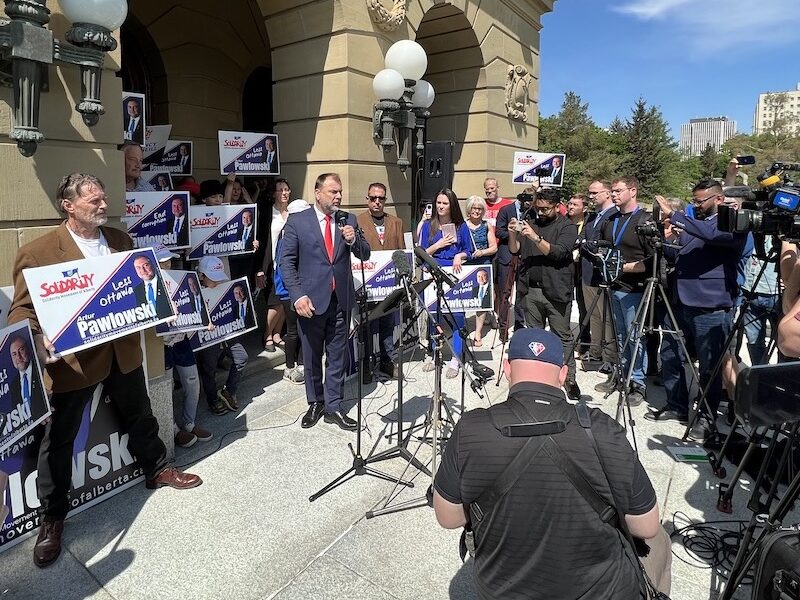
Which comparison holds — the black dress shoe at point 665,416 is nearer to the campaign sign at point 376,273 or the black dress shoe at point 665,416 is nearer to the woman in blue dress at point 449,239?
the woman in blue dress at point 449,239

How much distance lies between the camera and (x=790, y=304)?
2.99m

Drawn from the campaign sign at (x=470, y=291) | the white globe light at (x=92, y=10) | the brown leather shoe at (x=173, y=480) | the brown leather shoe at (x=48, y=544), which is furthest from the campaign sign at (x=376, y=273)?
the brown leather shoe at (x=48, y=544)

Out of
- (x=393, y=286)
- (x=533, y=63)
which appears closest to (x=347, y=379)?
(x=393, y=286)

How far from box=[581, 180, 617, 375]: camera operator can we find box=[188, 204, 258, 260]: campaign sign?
12.0ft

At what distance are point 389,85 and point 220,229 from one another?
2.99 meters

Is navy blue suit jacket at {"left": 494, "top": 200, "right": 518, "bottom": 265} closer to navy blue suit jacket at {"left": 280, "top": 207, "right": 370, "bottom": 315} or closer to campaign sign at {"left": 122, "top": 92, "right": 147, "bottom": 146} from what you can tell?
navy blue suit jacket at {"left": 280, "top": 207, "right": 370, "bottom": 315}

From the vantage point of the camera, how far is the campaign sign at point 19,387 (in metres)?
2.54

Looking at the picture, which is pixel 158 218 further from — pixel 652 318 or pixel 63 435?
pixel 652 318

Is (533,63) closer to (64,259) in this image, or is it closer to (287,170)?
(287,170)

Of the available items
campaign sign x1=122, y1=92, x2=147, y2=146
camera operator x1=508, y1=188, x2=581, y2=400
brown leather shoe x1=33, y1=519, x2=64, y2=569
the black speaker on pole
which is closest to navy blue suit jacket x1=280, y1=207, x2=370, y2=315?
campaign sign x1=122, y1=92, x2=147, y2=146

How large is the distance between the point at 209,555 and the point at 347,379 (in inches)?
118

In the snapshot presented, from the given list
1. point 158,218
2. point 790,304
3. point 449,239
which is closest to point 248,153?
point 158,218

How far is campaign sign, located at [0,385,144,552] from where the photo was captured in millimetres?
3025

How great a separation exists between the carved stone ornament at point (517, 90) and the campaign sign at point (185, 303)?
8.39 m
